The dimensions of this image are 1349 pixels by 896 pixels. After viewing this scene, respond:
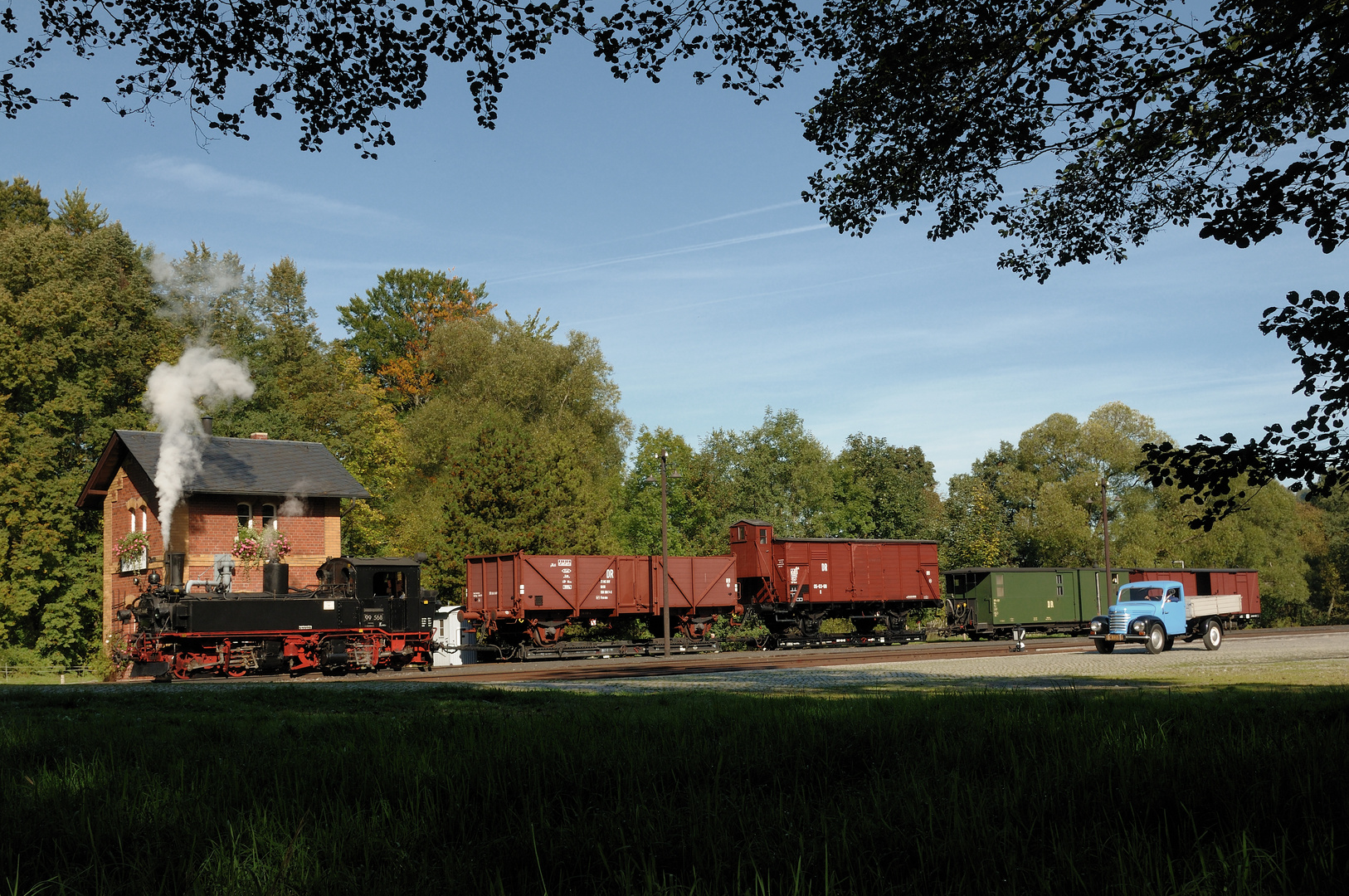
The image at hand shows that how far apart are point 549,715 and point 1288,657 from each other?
68.5ft

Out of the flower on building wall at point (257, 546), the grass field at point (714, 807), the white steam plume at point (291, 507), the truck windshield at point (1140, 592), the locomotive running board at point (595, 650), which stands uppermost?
the white steam plume at point (291, 507)

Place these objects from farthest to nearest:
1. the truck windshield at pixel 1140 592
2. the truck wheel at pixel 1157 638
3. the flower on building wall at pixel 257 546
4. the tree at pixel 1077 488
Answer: the tree at pixel 1077 488, the flower on building wall at pixel 257 546, the truck windshield at pixel 1140 592, the truck wheel at pixel 1157 638

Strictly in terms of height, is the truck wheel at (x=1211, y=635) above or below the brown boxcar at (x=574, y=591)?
below

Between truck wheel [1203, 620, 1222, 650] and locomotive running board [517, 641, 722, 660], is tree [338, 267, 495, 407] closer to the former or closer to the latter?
locomotive running board [517, 641, 722, 660]

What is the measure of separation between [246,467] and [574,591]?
12.9 metres

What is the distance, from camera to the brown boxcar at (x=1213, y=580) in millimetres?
48250

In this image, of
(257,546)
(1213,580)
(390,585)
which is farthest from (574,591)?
(1213,580)

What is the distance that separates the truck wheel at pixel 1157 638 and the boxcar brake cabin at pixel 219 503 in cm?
2681

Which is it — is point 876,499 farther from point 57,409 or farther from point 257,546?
point 57,409

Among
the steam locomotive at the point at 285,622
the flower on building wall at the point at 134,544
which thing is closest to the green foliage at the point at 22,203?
the flower on building wall at the point at 134,544

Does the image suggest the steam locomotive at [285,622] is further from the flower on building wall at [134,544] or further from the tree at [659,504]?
the tree at [659,504]

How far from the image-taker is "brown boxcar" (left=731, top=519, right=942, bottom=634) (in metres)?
38.8

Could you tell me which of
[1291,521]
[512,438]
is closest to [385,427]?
[512,438]

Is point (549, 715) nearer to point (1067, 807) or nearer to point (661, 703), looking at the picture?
point (661, 703)
